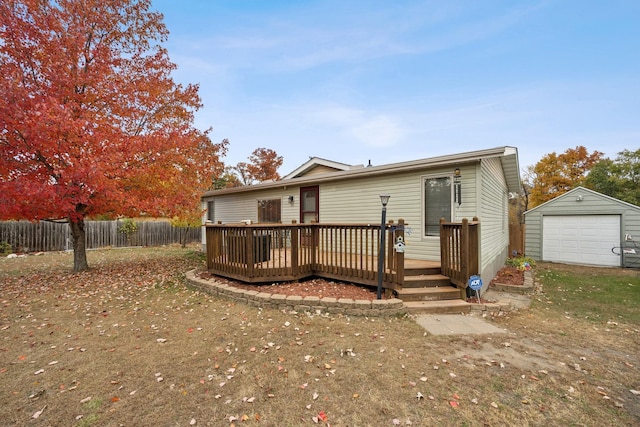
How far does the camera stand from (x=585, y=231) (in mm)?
10758

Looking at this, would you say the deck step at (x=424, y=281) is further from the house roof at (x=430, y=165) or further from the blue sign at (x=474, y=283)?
the house roof at (x=430, y=165)

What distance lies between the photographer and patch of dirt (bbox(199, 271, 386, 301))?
510 centimetres

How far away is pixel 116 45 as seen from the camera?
299 inches

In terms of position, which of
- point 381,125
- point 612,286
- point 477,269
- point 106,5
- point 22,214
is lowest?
point 612,286

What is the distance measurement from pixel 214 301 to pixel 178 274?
3062 mm

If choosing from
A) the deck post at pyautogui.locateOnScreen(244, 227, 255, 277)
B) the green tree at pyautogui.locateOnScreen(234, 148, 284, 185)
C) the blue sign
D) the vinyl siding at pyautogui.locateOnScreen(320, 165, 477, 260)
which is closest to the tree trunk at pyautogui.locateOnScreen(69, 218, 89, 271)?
the deck post at pyautogui.locateOnScreen(244, 227, 255, 277)

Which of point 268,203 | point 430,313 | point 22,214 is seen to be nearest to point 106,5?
point 22,214

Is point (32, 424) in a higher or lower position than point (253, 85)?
lower

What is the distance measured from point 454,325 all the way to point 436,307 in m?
0.51

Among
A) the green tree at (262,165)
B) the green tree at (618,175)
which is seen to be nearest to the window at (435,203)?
the green tree at (618,175)

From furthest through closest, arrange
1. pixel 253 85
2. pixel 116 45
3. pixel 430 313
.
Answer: pixel 253 85 < pixel 116 45 < pixel 430 313

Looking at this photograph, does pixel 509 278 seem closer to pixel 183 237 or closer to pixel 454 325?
pixel 454 325

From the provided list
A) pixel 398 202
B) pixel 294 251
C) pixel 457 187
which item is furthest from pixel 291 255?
pixel 457 187

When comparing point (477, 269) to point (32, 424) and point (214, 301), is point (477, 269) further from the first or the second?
point (32, 424)
